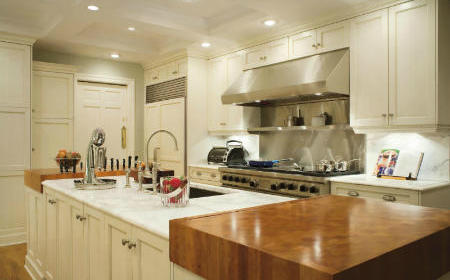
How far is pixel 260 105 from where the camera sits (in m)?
4.95

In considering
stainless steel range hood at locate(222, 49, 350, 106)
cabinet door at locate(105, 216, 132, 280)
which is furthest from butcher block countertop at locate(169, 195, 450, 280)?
stainless steel range hood at locate(222, 49, 350, 106)

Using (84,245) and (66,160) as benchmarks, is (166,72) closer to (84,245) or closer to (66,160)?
(66,160)

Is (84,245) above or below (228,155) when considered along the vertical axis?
below

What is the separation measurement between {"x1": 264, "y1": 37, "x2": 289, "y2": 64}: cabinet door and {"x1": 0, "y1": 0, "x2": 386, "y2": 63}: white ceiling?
0.16 m

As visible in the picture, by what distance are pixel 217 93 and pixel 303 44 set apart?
65.3 inches

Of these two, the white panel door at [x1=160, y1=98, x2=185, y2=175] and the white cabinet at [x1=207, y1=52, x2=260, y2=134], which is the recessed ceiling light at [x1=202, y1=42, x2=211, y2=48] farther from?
the white panel door at [x1=160, y1=98, x2=185, y2=175]

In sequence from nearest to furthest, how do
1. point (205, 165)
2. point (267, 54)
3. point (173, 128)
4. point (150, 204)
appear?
point (150, 204) < point (267, 54) < point (205, 165) < point (173, 128)

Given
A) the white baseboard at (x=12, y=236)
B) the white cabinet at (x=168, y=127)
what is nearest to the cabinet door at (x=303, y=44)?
the white cabinet at (x=168, y=127)

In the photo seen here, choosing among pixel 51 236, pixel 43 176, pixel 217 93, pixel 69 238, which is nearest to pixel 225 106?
pixel 217 93

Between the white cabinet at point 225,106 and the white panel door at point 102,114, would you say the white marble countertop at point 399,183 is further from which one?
the white panel door at point 102,114

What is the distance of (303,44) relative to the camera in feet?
13.2

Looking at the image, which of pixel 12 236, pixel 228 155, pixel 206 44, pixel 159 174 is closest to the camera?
pixel 159 174

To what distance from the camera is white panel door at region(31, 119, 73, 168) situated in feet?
17.0

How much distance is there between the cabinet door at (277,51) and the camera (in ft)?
13.9
